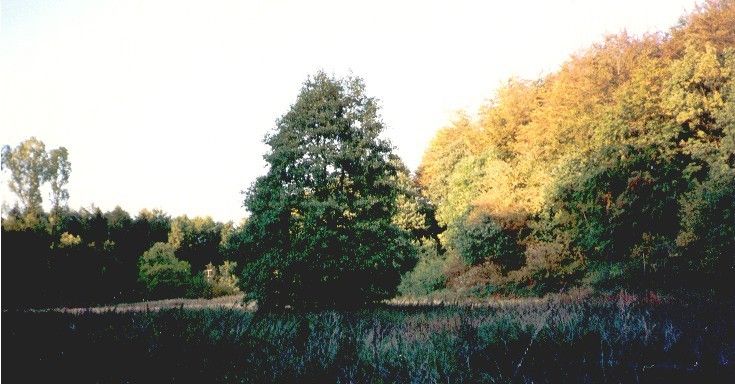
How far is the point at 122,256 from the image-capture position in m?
27.5

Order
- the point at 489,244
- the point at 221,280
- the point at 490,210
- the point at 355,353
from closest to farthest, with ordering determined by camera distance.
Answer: the point at 355,353 → the point at 489,244 → the point at 490,210 → the point at 221,280

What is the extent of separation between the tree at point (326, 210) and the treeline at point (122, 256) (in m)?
1.63

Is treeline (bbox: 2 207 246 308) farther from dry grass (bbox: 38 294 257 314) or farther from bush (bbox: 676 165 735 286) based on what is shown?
bush (bbox: 676 165 735 286)

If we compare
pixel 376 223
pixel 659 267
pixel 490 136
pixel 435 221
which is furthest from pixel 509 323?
pixel 435 221

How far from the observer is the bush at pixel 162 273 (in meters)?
26.3

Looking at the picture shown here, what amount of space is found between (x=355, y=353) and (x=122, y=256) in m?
26.7

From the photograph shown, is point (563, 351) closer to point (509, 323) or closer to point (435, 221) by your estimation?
point (509, 323)

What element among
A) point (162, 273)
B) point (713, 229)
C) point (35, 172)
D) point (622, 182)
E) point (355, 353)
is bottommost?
point (713, 229)

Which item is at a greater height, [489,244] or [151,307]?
[151,307]

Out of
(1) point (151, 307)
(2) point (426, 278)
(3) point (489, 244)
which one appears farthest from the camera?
(2) point (426, 278)

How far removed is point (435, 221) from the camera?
4141 cm

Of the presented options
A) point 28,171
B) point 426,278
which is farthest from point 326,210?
point 28,171

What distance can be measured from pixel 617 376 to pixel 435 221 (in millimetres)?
37853

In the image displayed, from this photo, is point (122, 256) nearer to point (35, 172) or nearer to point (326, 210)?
point (35, 172)
